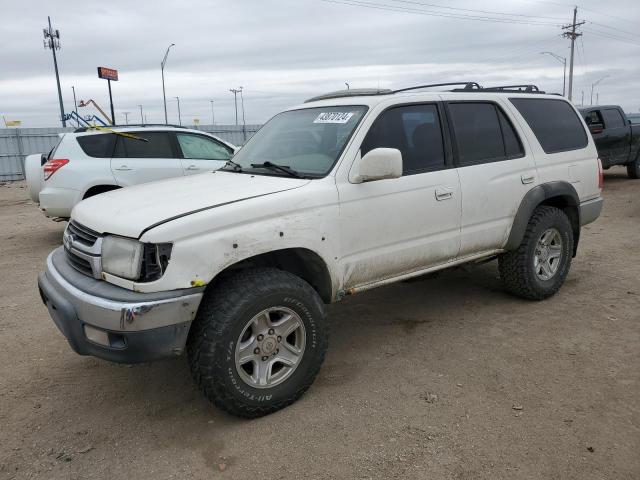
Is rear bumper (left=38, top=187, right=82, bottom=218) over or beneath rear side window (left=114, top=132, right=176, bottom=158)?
beneath

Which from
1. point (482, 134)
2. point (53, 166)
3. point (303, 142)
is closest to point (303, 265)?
point (303, 142)

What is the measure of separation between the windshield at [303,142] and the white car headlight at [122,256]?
1.18 m

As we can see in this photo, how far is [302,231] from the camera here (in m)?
3.20

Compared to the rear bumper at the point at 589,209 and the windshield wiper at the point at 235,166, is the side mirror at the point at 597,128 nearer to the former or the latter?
the rear bumper at the point at 589,209

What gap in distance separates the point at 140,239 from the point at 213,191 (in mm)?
685

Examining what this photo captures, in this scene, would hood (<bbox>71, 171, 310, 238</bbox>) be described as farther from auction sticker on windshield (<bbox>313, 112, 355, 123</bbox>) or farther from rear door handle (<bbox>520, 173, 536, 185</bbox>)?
rear door handle (<bbox>520, 173, 536, 185</bbox>)

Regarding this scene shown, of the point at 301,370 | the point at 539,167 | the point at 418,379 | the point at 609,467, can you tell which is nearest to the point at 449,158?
the point at 539,167

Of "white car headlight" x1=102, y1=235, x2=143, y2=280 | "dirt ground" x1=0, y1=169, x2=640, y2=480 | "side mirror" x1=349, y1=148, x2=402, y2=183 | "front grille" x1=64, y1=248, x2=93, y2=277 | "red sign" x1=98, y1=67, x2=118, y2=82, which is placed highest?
"red sign" x1=98, y1=67, x2=118, y2=82

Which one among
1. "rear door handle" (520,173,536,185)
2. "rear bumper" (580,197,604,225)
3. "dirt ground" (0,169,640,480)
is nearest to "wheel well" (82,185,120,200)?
"dirt ground" (0,169,640,480)

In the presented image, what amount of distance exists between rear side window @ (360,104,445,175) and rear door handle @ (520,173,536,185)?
94 cm

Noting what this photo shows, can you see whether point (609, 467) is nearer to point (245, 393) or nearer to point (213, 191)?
point (245, 393)

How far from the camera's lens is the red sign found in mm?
19203

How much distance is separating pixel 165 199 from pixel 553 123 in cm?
366

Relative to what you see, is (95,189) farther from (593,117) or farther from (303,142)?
(593,117)
